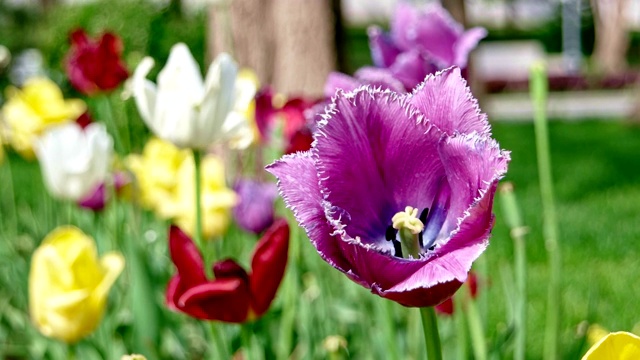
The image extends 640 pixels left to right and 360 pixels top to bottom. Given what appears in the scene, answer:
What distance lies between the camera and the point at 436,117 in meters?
0.69

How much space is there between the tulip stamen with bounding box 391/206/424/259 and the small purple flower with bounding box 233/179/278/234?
3.96ft

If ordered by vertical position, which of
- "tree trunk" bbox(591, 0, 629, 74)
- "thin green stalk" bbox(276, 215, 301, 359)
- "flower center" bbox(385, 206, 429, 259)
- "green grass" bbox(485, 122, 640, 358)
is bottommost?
"tree trunk" bbox(591, 0, 629, 74)

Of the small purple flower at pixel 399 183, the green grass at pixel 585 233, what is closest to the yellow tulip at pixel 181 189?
the green grass at pixel 585 233

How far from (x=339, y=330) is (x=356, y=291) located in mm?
128

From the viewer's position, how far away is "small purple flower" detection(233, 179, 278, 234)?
190cm

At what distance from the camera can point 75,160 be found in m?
1.97

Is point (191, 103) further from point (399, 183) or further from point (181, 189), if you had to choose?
point (181, 189)

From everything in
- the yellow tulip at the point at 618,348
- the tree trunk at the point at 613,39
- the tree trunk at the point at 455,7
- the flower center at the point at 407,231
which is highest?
the flower center at the point at 407,231

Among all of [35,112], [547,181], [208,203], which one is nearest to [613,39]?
[35,112]

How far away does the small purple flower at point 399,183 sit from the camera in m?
0.63

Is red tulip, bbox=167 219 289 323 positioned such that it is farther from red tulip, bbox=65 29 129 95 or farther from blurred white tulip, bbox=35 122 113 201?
red tulip, bbox=65 29 129 95

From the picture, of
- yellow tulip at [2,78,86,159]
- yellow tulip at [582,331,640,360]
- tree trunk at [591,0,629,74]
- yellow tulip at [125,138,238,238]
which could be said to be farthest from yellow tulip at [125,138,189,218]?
tree trunk at [591,0,629,74]

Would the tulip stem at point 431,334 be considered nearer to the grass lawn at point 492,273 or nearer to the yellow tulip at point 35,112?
the grass lawn at point 492,273

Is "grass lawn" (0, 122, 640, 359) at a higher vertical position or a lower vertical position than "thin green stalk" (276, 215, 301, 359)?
lower
